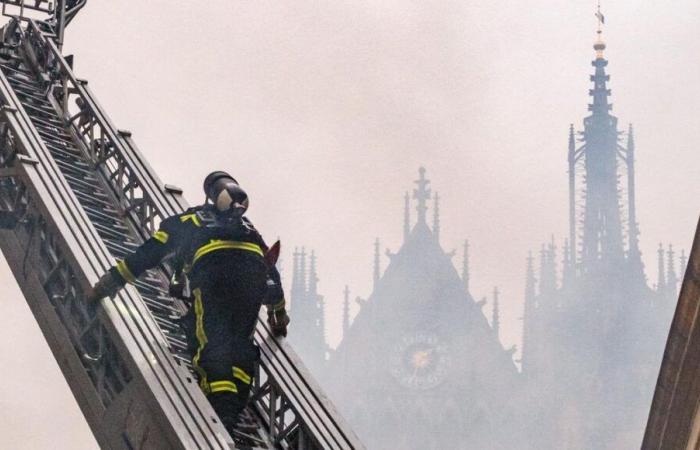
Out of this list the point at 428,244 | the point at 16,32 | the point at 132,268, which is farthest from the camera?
the point at 428,244

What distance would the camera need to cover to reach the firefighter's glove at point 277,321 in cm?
884

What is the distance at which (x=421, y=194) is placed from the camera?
7350 centimetres

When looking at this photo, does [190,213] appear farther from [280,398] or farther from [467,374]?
[467,374]

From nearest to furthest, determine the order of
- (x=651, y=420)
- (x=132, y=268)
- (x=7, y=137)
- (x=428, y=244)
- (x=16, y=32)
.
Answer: (x=132, y=268)
(x=7, y=137)
(x=651, y=420)
(x=16, y=32)
(x=428, y=244)

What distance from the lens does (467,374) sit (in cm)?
7850

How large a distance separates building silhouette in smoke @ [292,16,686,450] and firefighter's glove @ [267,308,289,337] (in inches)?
2663

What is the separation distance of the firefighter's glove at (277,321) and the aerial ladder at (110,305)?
5cm

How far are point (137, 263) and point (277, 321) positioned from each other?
0.96 m

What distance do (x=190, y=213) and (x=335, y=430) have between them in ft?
4.53

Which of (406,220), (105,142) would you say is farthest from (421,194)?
(105,142)

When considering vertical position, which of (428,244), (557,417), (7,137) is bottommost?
(7,137)

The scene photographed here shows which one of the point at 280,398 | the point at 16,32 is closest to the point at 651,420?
the point at 280,398

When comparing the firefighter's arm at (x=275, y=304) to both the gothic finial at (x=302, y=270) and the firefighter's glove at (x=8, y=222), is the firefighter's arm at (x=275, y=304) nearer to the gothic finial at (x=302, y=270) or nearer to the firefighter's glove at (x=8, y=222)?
the firefighter's glove at (x=8, y=222)

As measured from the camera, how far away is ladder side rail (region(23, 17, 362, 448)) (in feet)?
27.8
